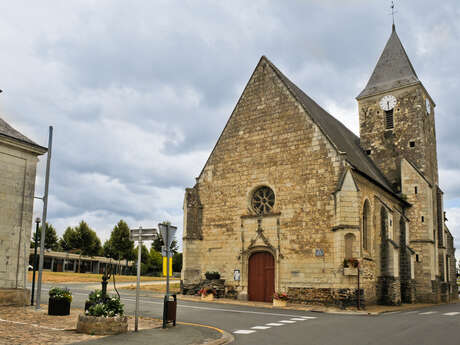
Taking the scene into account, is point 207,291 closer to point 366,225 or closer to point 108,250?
point 366,225

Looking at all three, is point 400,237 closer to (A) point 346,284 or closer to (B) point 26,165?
(A) point 346,284

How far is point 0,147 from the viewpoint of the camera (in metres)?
15.0

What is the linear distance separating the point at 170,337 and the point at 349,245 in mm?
12371

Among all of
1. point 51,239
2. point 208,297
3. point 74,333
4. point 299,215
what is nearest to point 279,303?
point 208,297

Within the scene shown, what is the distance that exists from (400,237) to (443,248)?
773cm

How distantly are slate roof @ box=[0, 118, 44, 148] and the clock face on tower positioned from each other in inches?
1002

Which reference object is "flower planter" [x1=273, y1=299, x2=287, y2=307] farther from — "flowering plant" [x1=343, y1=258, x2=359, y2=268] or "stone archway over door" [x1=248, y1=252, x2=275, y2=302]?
"flowering plant" [x1=343, y1=258, x2=359, y2=268]

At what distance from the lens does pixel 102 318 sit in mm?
10031

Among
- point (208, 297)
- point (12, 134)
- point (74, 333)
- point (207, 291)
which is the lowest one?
point (208, 297)

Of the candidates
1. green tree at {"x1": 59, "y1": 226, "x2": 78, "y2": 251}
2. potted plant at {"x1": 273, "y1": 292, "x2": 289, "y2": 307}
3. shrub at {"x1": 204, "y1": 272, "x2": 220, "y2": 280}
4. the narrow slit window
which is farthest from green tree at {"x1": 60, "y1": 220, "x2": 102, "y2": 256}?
potted plant at {"x1": 273, "y1": 292, "x2": 289, "y2": 307}

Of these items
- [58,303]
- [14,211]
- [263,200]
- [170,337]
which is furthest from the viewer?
[263,200]

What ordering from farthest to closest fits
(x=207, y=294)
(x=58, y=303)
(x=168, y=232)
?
(x=207, y=294), (x=58, y=303), (x=168, y=232)

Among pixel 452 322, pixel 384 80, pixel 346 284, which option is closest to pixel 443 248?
pixel 384 80

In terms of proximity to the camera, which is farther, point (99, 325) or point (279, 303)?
point (279, 303)
